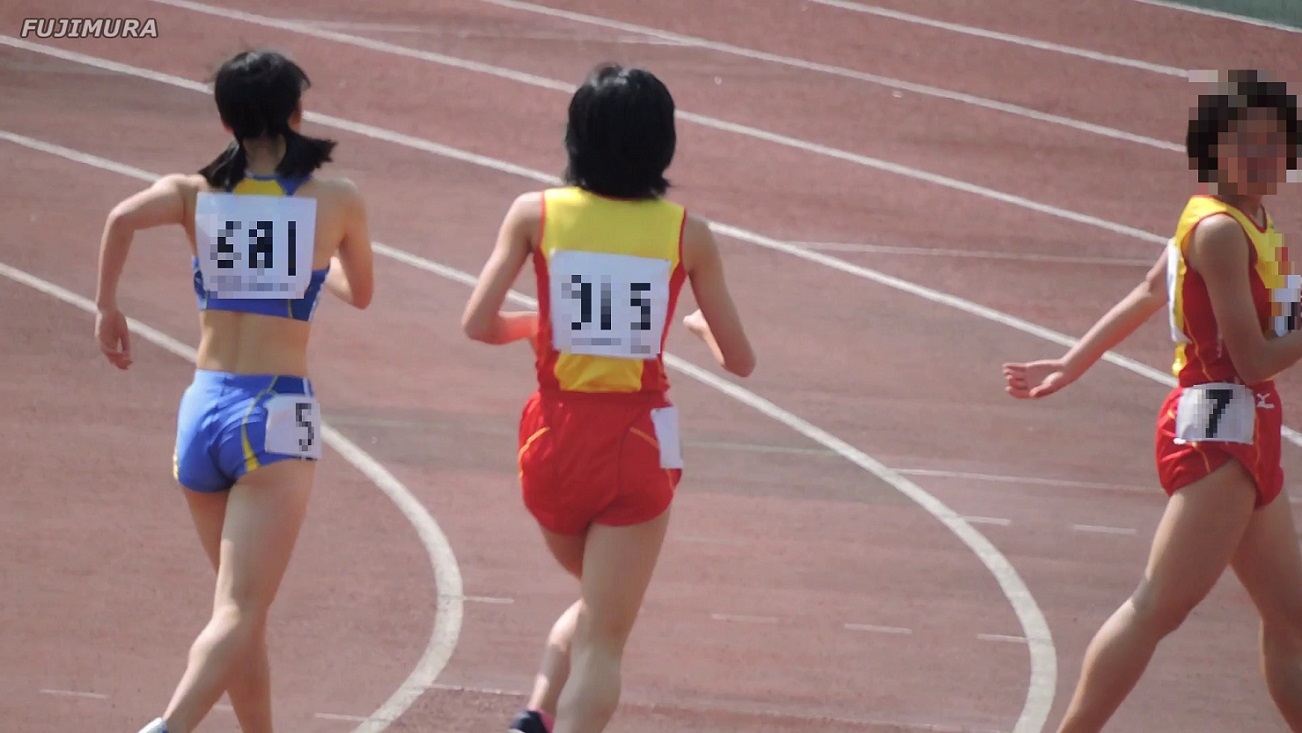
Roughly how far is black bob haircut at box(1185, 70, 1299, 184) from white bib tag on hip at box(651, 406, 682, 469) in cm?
157

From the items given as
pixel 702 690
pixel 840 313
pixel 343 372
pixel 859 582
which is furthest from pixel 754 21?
A: pixel 702 690

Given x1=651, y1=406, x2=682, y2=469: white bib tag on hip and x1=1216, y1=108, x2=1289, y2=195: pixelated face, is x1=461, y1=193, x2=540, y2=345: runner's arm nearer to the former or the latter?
x1=651, y1=406, x2=682, y2=469: white bib tag on hip

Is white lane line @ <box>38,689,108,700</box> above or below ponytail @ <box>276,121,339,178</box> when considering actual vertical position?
below

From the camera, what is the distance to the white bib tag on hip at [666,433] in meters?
4.42

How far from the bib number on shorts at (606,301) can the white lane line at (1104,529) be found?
4.09 m

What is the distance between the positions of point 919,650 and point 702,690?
0.91 meters

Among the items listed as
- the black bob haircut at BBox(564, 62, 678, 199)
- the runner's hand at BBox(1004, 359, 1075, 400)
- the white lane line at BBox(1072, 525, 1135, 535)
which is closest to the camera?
the black bob haircut at BBox(564, 62, 678, 199)

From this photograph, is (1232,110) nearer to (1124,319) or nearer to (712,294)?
(1124,319)

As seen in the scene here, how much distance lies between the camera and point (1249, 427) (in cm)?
484

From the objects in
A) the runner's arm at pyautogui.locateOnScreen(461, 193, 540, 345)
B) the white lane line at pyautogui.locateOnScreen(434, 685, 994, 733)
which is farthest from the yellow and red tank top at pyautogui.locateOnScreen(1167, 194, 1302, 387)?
the runner's arm at pyautogui.locateOnScreen(461, 193, 540, 345)

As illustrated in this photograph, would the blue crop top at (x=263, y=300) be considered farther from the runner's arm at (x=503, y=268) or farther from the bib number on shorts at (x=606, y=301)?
the bib number on shorts at (x=606, y=301)

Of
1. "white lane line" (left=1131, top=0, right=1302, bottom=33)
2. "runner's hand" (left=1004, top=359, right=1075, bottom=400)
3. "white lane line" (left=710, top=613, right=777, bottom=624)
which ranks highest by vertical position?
"white lane line" (left=1131, top=0, right=1302, bottom=33)

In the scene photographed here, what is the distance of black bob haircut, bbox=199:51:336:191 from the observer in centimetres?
455

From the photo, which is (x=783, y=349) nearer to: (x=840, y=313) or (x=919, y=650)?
(x=840, y=313)
